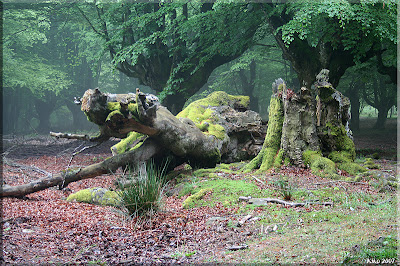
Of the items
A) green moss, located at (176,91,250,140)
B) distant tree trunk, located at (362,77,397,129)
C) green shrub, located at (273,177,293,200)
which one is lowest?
green shrub, located at (273,177,293,200)

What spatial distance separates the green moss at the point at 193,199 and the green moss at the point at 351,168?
3.51 meters

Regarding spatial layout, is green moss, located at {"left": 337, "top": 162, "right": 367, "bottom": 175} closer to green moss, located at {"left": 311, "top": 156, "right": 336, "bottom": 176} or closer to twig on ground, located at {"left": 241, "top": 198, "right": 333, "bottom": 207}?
green moss, located at {"left": 311, "top": 156, "right": 336, "bottom": 176}

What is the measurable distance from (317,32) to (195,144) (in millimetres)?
6108

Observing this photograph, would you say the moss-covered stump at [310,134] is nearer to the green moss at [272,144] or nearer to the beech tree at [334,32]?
the green moss at [272,144]

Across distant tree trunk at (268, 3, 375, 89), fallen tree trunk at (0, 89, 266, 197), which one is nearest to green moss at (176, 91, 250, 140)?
fallen tree trunk at (0, 89, 266, 197)

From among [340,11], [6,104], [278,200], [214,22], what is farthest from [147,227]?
[6,104]

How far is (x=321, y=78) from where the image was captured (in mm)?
8898

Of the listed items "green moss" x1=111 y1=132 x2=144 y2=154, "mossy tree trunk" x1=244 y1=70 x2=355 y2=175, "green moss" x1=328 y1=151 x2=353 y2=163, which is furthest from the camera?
"green moss" x1=111 y1=132 x2=144 y2=154

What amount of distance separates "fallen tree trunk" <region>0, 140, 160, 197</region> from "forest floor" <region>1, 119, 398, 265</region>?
258 millimetres

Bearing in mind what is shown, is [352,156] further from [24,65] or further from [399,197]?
[24,65]

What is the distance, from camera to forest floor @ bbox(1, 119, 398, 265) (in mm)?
3754

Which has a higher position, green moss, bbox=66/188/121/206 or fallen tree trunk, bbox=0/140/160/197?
fallen tree trunk, bbox=0/140/160/197

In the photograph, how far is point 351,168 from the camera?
25.8ft

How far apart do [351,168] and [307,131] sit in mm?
1381
